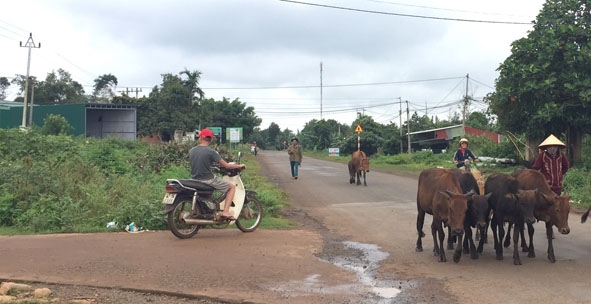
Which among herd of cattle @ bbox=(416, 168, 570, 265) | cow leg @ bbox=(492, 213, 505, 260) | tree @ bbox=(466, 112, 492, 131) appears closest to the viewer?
Answer: herd of cattle @ bbox=(416, 168, 570, 265)

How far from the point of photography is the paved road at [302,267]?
19.7 ft

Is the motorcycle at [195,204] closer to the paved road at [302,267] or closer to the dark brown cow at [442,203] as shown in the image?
the paved road at [302,267]

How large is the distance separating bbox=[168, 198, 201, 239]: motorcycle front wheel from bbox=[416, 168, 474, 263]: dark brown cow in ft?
12.9

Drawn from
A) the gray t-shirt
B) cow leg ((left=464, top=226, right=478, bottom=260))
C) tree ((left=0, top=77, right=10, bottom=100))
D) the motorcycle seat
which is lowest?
cow leg ((left=464, top=226, right=478, bottom=260))

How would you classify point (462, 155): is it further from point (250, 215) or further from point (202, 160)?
point (202, 160)

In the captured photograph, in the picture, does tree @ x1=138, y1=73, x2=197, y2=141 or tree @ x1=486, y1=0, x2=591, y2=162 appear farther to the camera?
tree @ x1=138, y1=73, x2=197, y2=141

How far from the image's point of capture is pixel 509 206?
25.1 feet

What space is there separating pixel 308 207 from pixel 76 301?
9115mm

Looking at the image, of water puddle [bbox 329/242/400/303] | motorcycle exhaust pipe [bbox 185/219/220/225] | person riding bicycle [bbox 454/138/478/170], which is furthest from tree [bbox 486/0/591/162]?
motorcycle exhaust pipe [bbox 185/219/220/225]

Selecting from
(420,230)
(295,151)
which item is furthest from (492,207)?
(295,151)

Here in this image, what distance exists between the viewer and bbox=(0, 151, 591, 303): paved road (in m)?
5.99

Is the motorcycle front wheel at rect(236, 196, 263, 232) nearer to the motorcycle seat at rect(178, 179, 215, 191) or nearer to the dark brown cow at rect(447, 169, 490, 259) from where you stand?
the motorcycle seat at rect(178, 179, 215, 191)

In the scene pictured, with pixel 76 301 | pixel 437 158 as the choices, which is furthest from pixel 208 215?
pixel 437 158

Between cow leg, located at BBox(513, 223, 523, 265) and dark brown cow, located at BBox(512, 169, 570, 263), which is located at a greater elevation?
dark brown cow, located at BBox(512, 169, 570, 263)
